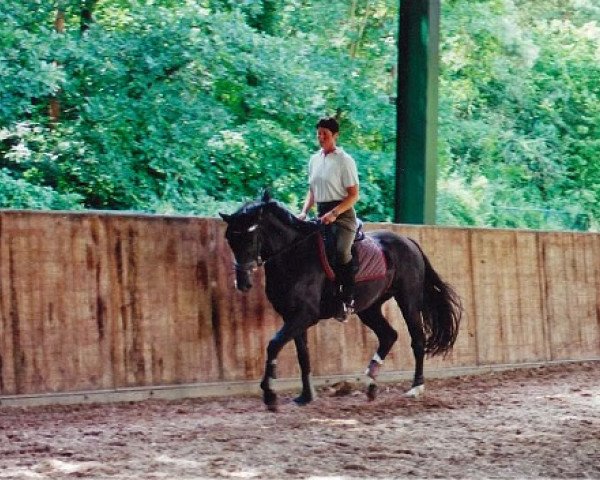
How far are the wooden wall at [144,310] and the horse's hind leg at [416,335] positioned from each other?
0.80 metres

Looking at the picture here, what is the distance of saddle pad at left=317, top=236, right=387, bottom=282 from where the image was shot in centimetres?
985

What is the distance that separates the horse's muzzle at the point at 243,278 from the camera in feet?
28.5

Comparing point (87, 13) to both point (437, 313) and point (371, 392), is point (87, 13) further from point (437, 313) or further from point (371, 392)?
point (371, 392)

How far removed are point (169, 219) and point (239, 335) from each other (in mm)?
1351

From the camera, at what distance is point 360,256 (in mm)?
9914

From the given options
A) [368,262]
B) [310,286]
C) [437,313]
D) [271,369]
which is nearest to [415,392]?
[437,313]

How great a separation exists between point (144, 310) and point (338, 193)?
6.67ft

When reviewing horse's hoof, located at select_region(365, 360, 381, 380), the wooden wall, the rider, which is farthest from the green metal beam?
the rider

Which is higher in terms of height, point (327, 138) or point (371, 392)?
point (327, 138)

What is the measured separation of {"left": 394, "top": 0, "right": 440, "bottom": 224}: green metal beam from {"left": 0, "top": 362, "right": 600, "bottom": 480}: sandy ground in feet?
10.1

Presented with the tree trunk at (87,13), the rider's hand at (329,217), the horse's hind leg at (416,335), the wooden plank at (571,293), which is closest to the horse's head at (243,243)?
the rider's hand at (329,217)

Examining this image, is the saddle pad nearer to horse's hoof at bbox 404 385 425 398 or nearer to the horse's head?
the horse's head

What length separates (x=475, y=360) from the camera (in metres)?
12.7

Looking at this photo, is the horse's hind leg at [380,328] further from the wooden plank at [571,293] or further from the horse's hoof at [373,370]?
the wooden plank at [571,293]
